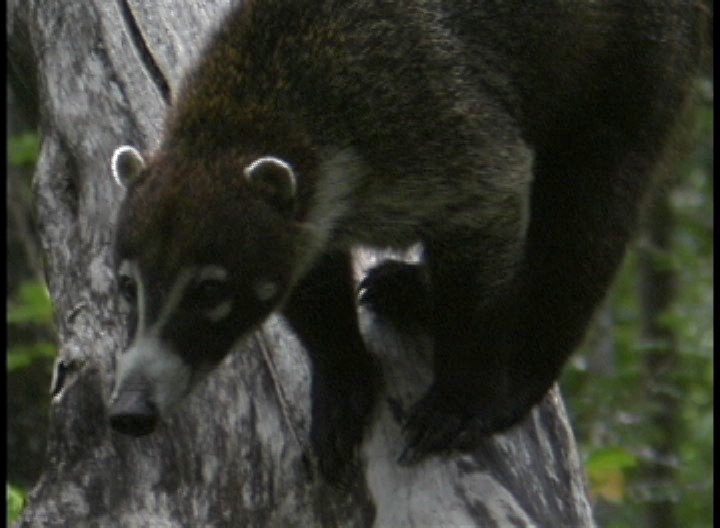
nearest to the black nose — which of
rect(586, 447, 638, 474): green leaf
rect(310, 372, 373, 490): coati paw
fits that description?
rect(310, 372, 373, 490): coati paw

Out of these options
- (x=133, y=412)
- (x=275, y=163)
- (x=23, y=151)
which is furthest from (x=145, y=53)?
(x=23, y=151)

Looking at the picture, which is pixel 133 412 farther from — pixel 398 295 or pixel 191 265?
pixel 398 295

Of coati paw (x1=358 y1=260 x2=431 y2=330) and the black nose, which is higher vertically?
the black nose

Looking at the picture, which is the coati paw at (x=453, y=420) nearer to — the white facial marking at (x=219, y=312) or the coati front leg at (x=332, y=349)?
the coati front leg at (x=332, y=349)

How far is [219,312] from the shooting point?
4.15 m

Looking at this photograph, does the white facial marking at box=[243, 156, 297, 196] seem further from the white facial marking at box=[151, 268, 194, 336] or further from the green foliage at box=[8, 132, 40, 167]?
the green foliage at box=[8, 132, 40, 167]

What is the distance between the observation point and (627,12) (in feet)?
16.2

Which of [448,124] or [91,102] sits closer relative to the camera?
[448,124]

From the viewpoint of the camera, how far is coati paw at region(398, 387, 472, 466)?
14.5 ft

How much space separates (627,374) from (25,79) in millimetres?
3704

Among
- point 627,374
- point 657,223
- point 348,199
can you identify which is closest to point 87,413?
point 348,199

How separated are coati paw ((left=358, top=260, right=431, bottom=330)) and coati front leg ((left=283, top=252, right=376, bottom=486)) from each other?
0.29m

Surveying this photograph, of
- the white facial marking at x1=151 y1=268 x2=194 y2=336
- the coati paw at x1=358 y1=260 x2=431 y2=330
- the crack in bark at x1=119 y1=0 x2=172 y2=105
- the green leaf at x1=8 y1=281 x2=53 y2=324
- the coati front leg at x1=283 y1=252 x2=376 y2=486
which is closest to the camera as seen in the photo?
the white facial marking at x1=151 y1=268 x2=194 y2=336

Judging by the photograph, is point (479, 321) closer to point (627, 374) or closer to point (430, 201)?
point (430, 201)
